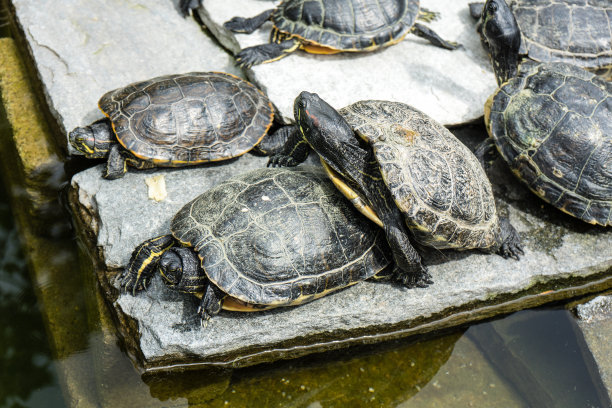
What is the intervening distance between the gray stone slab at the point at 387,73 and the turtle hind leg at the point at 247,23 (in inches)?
2.7

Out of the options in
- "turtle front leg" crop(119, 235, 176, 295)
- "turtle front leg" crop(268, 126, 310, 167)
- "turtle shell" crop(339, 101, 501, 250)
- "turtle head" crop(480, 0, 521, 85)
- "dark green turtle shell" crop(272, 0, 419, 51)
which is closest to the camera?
"turtle shell" crop(339, 101, 501, 250)

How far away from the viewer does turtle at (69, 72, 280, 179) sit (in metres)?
4.40

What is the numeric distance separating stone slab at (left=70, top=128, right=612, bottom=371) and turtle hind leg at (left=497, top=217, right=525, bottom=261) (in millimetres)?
80

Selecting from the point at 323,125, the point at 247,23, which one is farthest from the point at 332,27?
the point at 323,125

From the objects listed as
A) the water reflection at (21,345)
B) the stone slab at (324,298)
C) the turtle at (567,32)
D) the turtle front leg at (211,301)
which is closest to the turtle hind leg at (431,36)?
the turtle at (567,32)

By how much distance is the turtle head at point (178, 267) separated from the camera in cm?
352

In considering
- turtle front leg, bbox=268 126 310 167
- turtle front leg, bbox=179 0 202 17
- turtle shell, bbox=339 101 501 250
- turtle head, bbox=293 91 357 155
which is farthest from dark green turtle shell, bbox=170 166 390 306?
turtle front leg, bbox=179 0 202 17

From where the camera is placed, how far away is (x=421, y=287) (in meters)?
4.11

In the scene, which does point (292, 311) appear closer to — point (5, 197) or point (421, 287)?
point (421, 287)

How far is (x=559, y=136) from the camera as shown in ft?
14.6

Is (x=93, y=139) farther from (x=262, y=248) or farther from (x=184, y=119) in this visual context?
(x=262, y=248)

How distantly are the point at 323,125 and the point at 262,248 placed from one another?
3.26 ft

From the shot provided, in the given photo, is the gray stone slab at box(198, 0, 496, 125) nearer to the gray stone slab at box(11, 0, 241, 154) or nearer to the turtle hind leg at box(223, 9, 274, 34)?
the turtle hind leg at box(223, 9, 274, 34)

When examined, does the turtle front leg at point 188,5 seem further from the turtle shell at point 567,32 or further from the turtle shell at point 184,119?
the turtle shell at point 567,32
